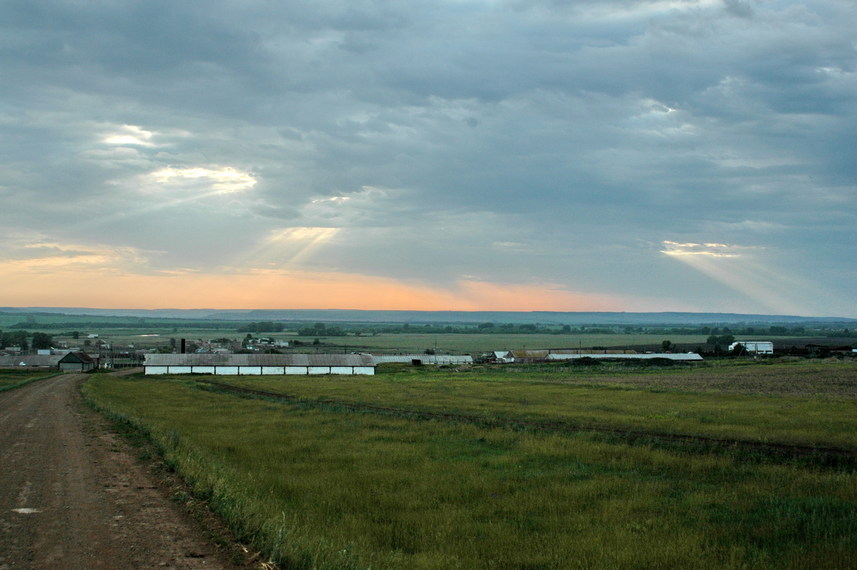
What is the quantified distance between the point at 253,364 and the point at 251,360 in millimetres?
998

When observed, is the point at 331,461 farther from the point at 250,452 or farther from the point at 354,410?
the point at 354,410

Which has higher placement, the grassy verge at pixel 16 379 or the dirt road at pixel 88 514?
the dirt road at pixel 88 514

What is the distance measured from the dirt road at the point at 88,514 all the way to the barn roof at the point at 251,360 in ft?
232

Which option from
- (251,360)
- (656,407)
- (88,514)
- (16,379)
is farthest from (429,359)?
(88,514)

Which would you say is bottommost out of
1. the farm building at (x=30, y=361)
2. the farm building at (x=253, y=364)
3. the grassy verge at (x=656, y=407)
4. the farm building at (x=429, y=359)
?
the farm building at (x=30, y=361)

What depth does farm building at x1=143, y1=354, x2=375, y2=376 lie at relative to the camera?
87.8m

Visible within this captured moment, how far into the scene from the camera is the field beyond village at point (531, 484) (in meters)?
10.7

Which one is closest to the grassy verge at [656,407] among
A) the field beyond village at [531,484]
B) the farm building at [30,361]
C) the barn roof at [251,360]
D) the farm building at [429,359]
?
the field beyond village at [531,484]

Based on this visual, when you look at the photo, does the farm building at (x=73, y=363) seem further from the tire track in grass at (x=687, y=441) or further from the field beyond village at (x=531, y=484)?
the tire track in grass at (x=687, y=441)

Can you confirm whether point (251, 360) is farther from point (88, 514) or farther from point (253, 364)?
point (88, 514)

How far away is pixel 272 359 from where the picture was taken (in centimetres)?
9069

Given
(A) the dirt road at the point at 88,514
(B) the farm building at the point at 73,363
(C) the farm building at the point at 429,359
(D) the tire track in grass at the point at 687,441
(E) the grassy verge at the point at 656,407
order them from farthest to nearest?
1. (C) the farm building at the point at 429,359
2. (B) the farm building at the point at 73,363
3. (E) the grassy verge at the point at 656,407
4. (D) the tire track in grass at the point at 687,441
5. (A) the dirt road at the point at 88,514

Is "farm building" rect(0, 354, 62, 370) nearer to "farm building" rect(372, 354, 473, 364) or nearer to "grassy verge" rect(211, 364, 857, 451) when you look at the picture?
"farm building" rect(372, 354, 473, 364)

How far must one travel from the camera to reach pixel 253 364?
89.3m
